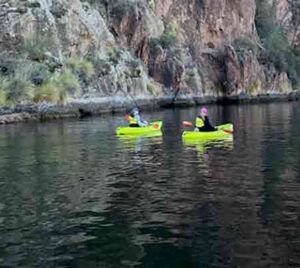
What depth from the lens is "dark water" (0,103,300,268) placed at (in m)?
11.9

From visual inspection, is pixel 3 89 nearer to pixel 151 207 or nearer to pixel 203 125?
pixel 203 125

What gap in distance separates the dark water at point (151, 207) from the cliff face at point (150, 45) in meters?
35.6

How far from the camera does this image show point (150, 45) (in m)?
92.6

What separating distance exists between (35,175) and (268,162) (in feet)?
28.4

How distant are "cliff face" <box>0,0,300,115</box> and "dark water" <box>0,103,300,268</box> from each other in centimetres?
3556

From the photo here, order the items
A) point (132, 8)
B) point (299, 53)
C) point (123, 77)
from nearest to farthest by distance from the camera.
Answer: point (123, 77) < point (132, 8) < point (299, 53)

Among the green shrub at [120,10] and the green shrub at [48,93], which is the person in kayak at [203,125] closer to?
the green shrub at [48,93]

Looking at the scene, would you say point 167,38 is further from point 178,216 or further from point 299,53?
point 178,216

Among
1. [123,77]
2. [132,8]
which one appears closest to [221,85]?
[132,8]

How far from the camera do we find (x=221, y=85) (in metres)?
110

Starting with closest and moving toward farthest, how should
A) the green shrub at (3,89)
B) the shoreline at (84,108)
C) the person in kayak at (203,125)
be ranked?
the person in kayak at (203,125) → the green shrub at (3,89) → the shoreline at (84,108)

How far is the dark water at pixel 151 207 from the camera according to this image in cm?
1187

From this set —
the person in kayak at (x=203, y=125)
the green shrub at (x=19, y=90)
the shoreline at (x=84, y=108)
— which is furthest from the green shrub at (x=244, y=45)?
the person in kayak at (x=203, y=125)

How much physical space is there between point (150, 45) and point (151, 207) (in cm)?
7821
